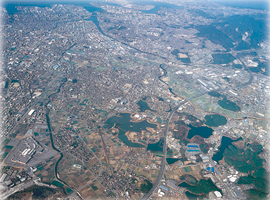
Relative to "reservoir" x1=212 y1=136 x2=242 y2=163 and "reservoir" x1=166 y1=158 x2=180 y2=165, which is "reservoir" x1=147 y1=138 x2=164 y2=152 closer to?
"reservoir" x1=166 y1=158 x2=180 y2=165

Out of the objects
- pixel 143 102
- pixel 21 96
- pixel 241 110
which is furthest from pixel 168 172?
pixel 21 96

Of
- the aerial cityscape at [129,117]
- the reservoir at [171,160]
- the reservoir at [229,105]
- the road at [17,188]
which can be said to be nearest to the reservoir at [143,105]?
the aerial cityscape at [129,117]

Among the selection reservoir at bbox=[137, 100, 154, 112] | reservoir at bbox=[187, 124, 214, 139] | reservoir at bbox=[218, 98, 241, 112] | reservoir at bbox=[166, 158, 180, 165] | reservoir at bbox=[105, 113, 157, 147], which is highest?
reservoir at bbox=[218, 98, 241, 112]

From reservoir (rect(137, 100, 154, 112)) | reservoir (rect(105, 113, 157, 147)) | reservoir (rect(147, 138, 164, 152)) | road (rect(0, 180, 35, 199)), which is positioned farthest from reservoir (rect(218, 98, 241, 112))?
road (rect(0, 180, 35, 199))

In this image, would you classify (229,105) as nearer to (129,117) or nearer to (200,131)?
(200,131)

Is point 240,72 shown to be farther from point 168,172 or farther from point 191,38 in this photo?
point 168,172
